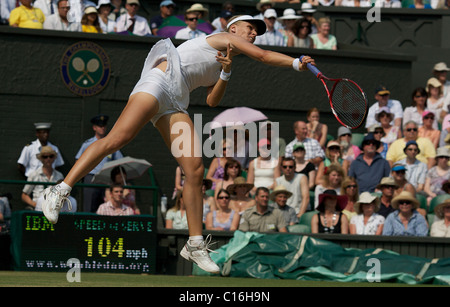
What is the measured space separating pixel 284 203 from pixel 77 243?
2.92m

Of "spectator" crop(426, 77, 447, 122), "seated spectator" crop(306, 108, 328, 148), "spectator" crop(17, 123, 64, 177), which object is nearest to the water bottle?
"spectator" crop(17, 123, 64, 177)

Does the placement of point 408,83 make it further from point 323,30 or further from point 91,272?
point 91,272

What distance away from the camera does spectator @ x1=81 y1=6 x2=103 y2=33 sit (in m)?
14.7

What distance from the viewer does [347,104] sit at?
23.4ft

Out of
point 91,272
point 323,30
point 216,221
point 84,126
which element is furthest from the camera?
point 323,30

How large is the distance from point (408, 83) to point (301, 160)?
13.0ft

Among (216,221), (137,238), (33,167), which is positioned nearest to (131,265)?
(137,238)

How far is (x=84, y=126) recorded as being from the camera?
14.8 metres

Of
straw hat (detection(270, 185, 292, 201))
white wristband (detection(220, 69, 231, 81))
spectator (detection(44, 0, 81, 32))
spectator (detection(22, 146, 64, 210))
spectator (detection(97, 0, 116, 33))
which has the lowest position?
straw hat (detection(270, 185, 292, 201))

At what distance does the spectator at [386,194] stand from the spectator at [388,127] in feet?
6.57

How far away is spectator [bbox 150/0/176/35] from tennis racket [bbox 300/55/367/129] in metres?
9.03

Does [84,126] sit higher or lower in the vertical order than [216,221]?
higher

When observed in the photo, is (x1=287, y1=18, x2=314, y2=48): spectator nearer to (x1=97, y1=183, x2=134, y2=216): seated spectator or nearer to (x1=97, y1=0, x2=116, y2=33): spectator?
(x1=97, y1=0, x2=116, y2=33): spectator

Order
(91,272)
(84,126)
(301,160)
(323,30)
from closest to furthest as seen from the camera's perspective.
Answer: (91,272) < (301,160) < (84,126) < (323,30)
